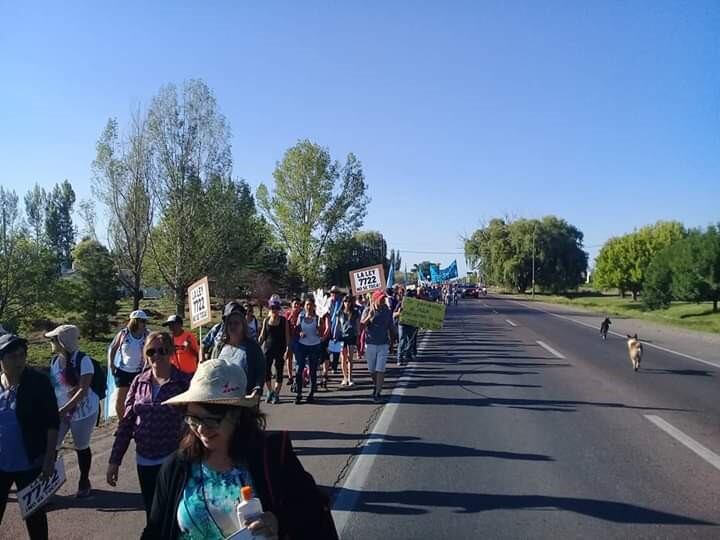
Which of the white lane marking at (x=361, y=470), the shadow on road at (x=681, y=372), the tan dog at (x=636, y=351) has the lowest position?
the shadow on road at (x=681, y=372)

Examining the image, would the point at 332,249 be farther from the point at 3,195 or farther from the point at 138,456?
the point at 138,456

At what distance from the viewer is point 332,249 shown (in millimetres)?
47781

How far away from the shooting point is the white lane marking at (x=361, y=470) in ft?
17.1

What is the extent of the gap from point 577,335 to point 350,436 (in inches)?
759

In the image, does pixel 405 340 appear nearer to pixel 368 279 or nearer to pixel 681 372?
pixel 368 279

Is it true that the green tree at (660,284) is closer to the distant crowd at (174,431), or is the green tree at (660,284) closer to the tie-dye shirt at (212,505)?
the distant crowd at (174,431)

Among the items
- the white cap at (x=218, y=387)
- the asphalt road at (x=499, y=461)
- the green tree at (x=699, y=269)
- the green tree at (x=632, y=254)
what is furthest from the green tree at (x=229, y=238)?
the green tree at (x=632, y=254)

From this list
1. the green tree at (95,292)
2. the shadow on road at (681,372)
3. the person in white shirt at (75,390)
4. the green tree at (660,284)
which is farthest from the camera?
the green tree at (660,284)

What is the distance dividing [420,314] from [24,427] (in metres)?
11.8

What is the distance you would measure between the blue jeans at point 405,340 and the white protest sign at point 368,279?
1.45 m

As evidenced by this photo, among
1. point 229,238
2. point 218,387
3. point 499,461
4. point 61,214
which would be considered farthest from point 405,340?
point 61,214

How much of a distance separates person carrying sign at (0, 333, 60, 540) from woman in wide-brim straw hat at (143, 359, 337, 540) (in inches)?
86.4

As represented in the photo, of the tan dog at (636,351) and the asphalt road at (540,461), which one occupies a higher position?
the tan dog at (636,351)

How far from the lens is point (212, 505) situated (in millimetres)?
2566
